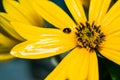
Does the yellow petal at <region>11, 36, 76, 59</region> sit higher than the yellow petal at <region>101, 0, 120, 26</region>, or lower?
lower

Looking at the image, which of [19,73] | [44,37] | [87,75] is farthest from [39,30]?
[19,73]

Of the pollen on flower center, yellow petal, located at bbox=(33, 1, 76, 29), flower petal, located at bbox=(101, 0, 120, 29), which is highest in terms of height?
yellow petal, located at bbox=(33, 1, 76, 29)

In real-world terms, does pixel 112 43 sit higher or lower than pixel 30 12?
lower

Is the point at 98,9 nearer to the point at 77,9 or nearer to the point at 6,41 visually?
the point at 77,9

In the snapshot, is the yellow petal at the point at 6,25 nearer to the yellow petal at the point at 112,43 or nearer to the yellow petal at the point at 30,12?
the yellow petal at the point at 30,12

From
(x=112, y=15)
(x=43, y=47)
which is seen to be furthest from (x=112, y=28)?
(x=43, y=47)

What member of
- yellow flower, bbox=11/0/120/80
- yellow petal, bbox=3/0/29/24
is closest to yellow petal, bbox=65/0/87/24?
yellow flower, bbox=11/0/120/80

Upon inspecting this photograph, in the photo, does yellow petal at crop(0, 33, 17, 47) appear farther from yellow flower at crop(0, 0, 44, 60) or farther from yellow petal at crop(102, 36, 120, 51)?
yellow petal at crop(102, 36, 120, 51)
